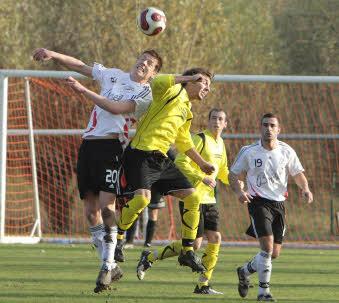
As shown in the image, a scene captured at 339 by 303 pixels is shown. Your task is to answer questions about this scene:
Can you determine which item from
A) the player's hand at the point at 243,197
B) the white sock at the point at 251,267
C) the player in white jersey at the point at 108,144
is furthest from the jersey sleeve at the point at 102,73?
the white sock at the point at 251,267

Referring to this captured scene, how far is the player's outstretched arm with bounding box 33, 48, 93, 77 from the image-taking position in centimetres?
1020

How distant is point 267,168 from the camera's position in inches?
417

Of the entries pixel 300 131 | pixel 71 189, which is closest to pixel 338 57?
pixel 300 131

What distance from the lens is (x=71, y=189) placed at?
21266 millimetres

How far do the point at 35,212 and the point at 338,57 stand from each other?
20088 millimetres

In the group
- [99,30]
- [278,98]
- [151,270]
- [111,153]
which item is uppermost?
[99,30]

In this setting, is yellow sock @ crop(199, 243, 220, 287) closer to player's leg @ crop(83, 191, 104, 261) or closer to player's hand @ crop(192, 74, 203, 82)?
player's leg @ crop(83, 191, 104, 261)

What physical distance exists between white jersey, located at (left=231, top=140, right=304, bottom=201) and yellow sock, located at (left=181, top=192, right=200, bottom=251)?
0.57 meters

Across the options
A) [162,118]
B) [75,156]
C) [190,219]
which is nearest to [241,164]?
[190,219]

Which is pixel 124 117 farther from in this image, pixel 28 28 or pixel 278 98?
pixel 28 28

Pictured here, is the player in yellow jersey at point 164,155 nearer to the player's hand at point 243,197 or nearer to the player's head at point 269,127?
the player's hand at point 243,197

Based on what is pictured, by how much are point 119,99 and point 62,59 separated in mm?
746

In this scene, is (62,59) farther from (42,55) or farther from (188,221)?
(188,221)

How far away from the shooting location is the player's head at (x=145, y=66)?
10.3 meters
